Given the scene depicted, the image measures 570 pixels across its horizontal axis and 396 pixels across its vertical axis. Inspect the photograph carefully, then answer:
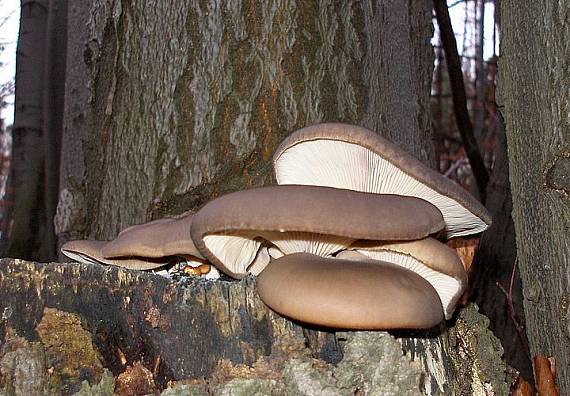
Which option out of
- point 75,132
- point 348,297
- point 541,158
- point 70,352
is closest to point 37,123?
point 75,132

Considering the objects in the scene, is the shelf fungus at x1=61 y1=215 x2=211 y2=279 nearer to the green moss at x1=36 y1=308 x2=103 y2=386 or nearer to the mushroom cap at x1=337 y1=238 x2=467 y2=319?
the green moss at x1=36 y1=308 x2=103 y2=386

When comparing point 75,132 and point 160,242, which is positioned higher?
point 75,132

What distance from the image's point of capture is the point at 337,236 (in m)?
1.80

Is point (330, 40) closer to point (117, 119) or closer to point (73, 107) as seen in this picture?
point (117, 119)

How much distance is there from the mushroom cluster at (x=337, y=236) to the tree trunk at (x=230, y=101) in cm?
26

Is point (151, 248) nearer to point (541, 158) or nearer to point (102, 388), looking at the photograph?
point (102, 388)

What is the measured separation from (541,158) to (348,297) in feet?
3.92

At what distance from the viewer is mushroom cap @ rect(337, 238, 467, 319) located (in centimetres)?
177

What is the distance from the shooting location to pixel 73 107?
3.40 metres

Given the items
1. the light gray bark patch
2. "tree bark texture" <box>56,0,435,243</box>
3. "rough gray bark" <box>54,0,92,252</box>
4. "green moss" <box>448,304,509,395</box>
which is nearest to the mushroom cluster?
"green moss" <box>448,304,509,395</box>

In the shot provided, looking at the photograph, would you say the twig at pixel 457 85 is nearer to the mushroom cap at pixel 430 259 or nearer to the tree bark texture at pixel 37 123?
the mushroom cap at pixel 430 259

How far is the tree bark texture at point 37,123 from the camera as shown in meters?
5.15

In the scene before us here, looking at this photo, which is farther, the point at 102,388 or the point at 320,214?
the point at 102,388

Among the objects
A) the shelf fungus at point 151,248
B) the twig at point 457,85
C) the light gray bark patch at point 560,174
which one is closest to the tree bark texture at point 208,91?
the shelf fungus at point 151,248
